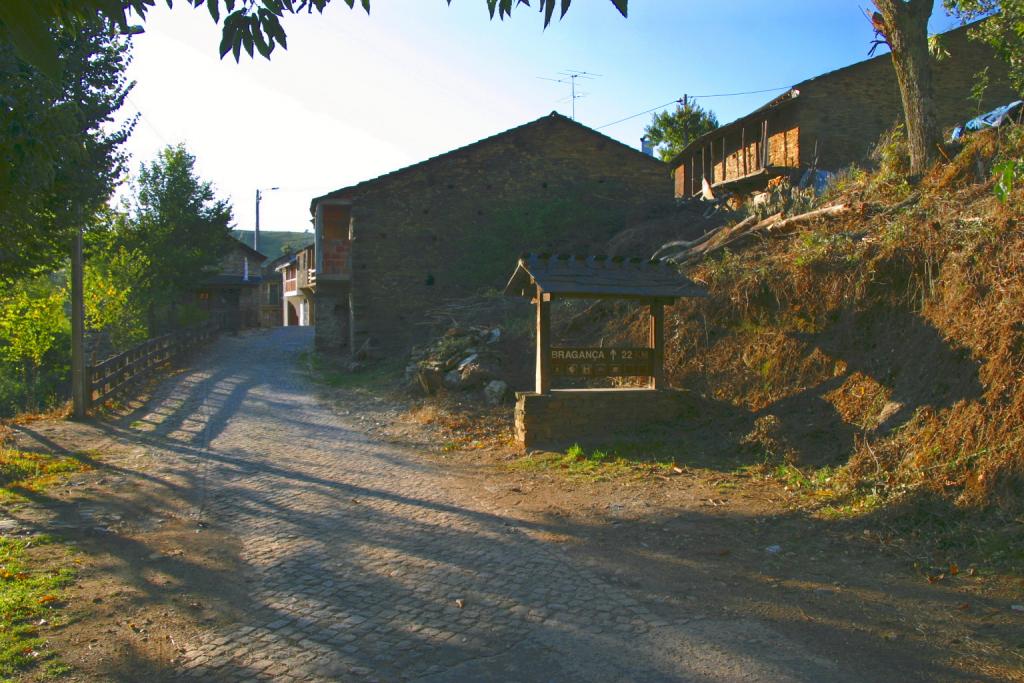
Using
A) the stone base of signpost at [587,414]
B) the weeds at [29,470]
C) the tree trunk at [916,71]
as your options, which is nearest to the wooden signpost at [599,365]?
the stone base of signpost at [587,414]

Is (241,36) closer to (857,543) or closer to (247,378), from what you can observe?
(857,543)

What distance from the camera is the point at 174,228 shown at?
1298 inches

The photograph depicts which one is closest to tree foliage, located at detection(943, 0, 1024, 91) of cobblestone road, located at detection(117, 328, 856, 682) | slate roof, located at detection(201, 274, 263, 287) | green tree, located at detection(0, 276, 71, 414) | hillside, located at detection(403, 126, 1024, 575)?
hillside, located at detection(403, 126, 1024, 575)

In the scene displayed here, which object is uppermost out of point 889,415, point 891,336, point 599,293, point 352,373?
point 599,293

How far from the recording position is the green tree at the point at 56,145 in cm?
675

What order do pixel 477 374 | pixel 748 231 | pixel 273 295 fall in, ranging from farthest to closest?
pixel 273 295
pixel 477 374
pixel 748 231

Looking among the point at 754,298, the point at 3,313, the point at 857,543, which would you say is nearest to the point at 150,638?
the point at 857,543

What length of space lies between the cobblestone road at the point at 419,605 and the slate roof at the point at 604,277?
9.99 feet

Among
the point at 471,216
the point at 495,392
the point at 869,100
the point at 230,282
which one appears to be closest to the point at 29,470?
the point at 495,392

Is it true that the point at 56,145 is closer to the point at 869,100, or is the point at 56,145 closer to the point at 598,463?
the point at 598,463

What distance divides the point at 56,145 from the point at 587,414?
7104mm

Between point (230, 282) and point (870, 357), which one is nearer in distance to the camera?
point (870, 357)

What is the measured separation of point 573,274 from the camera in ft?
34.3

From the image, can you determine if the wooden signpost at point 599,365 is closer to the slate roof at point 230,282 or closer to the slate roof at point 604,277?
the slate roof at point 604,277
